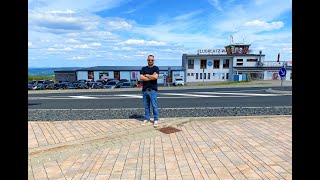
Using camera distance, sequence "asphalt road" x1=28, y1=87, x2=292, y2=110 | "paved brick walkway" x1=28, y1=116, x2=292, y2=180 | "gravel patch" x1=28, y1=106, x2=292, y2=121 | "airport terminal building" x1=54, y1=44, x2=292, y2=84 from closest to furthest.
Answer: "paved brick walkway" x1=28, y1=116, x2=292, y2=180, "gravel patch" x1=28, y1=106, x2=292, y2=121, "asphalt road" x1=28, y1=87, x2=292, y2=110, "airport terminal building" x1=54, y1=44, x2=292, y2=84

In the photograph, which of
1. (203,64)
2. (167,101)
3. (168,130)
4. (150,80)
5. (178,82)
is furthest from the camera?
(203,64)

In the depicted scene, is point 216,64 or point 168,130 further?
point 216,64

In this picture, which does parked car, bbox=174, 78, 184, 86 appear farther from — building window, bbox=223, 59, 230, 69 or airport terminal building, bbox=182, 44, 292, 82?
building window, bbox=223, 59, 230, 69

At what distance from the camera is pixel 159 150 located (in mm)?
4598

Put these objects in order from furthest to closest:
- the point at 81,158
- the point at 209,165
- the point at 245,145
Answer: the point at 245,145 → the point at 81,158 → the point at 209,165

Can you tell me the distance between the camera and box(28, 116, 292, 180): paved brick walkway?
358cm

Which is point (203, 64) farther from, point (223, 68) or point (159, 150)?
point (159, 150)

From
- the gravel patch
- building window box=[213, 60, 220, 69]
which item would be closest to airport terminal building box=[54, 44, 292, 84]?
building window box=[213, 60, 220, 69]

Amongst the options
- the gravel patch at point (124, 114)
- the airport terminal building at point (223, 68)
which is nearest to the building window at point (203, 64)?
the airport terminal building at point (223, 68)

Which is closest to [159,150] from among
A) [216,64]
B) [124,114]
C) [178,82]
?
[124,114]

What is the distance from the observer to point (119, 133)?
5.70 m

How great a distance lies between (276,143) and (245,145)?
2.36ft
